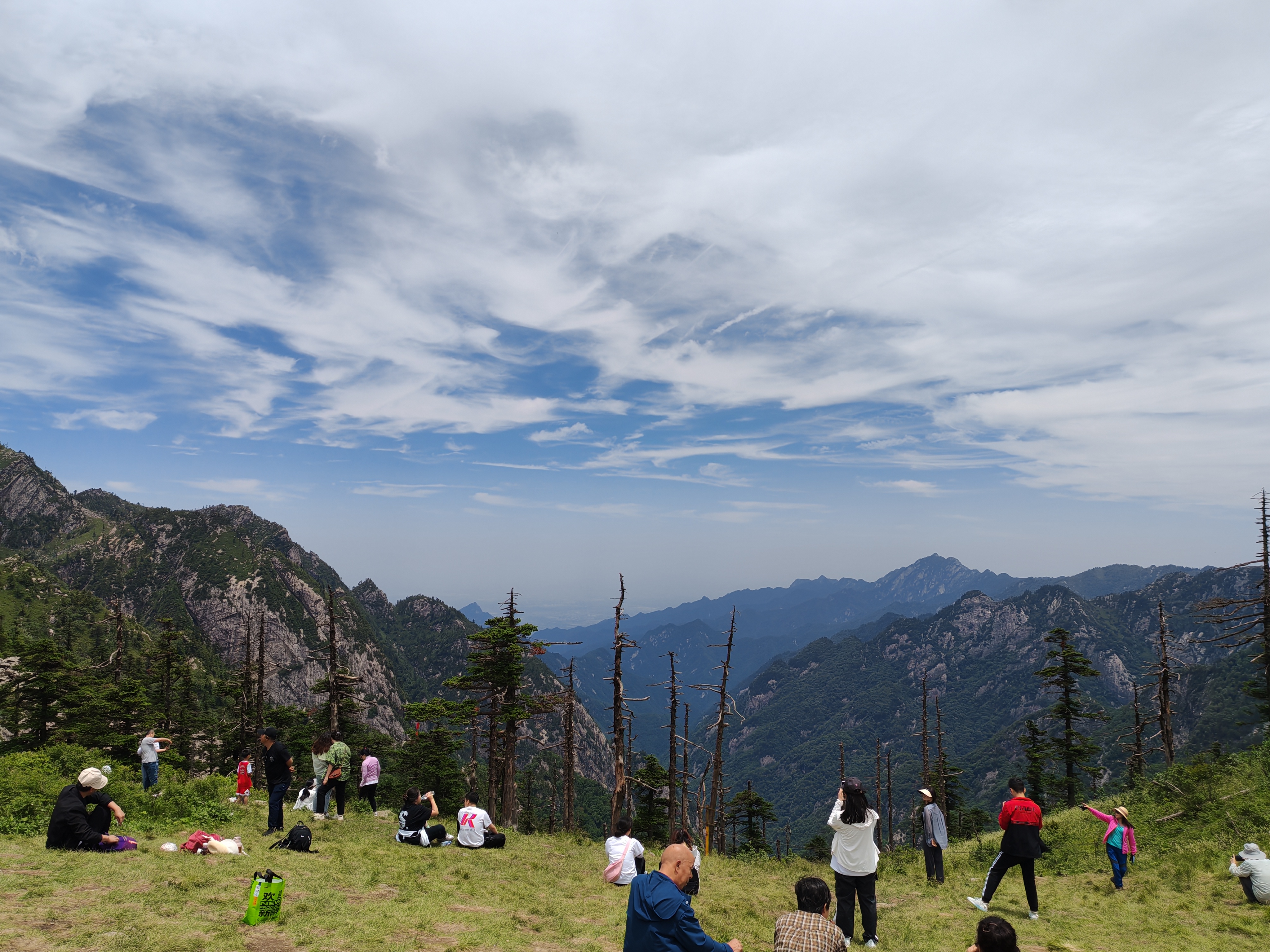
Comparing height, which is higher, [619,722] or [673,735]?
[619,722]

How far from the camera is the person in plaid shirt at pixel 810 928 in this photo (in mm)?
6098

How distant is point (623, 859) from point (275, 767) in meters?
8.99

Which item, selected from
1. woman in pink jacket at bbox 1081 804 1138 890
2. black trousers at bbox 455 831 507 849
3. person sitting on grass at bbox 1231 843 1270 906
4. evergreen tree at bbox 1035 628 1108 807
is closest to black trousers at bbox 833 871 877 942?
woman in pink jacket at bbox 1081 804 1138 890

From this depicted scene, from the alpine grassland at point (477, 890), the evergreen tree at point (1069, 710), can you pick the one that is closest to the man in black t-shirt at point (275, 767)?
the alpine grassland at point (477, 890)

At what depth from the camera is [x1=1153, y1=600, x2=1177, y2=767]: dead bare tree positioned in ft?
116

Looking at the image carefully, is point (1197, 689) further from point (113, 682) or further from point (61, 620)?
point (61, 620)

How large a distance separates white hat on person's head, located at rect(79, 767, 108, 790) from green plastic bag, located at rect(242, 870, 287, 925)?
15.9ft

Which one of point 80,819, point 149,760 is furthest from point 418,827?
point 149,760

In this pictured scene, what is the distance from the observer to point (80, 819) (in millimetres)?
11461

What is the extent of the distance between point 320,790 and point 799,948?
16.9 metres

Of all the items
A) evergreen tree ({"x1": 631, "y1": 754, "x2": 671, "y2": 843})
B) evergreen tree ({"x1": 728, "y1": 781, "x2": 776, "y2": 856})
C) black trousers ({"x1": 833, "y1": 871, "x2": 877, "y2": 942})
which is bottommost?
evergreen tree ({"x1": 728, "y1": 781, "x2": 776, "y2": 856})

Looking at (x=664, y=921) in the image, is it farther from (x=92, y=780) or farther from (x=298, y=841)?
(x=92, y=780)

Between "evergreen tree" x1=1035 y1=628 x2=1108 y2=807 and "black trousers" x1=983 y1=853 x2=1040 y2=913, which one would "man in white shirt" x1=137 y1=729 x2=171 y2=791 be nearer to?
"black trousers" x1=983 y1=853 x2=1040 y2=913

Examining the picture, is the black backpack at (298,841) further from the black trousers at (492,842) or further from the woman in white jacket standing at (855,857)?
the woman in white jacket standing at (855,857)
